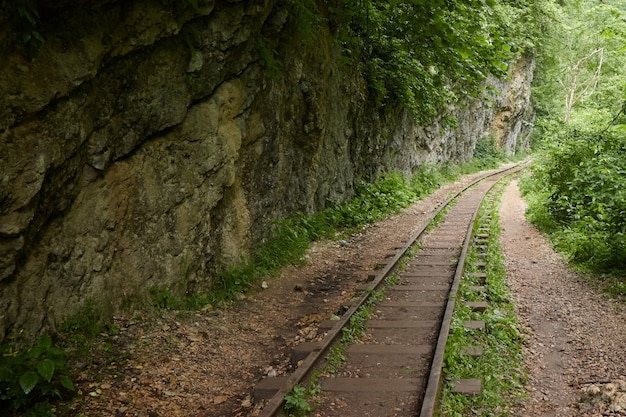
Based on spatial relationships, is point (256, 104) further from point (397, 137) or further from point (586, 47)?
point (586, 47)

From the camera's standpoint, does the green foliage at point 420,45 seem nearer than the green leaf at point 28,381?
No

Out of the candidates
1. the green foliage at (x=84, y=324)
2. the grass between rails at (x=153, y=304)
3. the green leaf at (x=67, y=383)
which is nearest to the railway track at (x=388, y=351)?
the green leaf at (x=67, y=383)

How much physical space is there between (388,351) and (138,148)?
379cm

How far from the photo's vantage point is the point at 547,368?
6172 mm

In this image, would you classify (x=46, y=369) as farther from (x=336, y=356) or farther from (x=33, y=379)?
(x=336, y=356)

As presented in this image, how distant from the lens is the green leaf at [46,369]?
445cm

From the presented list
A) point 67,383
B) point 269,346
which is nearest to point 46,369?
point 67,383

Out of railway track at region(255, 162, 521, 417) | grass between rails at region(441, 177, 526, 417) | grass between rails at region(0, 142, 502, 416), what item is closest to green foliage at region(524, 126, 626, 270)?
grass between rails at region(441, 177, 526, 417)

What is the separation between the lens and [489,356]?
6082mm

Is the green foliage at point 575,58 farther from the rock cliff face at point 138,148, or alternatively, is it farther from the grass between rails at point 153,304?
the rock cliff face at point 138,148

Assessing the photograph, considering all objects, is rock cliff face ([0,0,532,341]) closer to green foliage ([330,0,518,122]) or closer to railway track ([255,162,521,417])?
railway track ([255,162,521,417])

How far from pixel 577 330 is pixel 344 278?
3.85 metres

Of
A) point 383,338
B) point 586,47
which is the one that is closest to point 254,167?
point 383,338

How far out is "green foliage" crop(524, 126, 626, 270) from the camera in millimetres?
9820
